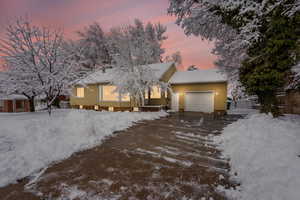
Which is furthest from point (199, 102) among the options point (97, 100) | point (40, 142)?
point (40, 142)

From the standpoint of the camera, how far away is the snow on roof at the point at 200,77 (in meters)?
13.7

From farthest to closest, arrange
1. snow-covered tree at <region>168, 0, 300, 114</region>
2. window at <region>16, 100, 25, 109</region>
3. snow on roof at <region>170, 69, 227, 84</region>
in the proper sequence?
window at <region>16, 100, 25, 109</region> < snow on roof at <region>170, 69, 227, 84</region> < snow-covered tree at <region>168, 0, 300, 114</region>

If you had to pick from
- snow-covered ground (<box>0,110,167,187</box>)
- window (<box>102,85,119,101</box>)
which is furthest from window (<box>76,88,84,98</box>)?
snow-covered ground (<box>0,110,167,187</box>)

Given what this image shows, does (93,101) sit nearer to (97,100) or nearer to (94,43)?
(97,100)

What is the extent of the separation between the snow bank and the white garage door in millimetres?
9425

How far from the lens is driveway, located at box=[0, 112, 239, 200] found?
249 cm

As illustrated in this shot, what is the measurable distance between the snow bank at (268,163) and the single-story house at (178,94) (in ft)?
30.6

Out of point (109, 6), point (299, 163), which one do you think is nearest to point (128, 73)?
point (109, 6)

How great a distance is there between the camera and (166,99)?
1583cm

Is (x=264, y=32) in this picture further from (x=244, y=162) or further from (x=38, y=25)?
(x=38, y=25)

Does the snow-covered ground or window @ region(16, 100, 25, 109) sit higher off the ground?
Answer: window @ region(16, 100, 25, 109)

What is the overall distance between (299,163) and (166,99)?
13.4m

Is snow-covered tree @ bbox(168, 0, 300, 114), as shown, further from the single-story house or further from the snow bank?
the single-story house

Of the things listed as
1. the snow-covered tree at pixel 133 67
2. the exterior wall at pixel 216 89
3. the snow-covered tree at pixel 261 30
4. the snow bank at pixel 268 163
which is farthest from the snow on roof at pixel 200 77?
the snow bank at pixel 268 163
